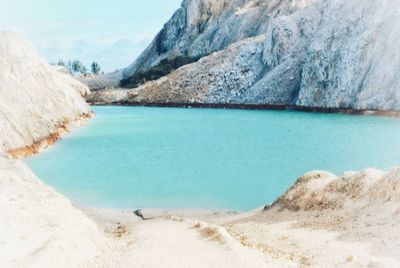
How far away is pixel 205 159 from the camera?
3984cm

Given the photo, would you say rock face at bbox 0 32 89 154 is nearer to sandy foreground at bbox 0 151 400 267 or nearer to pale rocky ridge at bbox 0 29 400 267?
pale rocky ridge at bbox 0 29 400 267

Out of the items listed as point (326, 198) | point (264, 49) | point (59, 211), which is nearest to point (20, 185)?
point (59, 211)

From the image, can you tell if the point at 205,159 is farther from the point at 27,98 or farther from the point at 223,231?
the point at 223,231

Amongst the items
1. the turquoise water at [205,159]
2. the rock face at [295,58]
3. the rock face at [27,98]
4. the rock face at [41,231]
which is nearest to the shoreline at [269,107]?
the rock face at [295,58]

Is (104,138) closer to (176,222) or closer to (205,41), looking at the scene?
(176,222)

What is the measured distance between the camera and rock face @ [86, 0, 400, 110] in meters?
78.5

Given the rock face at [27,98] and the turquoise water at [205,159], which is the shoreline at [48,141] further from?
the turquoise water at [205,159]

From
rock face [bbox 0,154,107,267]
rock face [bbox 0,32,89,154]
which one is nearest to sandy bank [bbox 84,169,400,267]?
rock face [bbox 0,154,107,267]

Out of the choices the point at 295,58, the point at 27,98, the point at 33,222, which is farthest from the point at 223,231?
the point at 295,58

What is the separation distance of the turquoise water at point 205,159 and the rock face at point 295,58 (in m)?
14.7

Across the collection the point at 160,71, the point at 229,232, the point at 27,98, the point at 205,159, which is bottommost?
the point at 205,159

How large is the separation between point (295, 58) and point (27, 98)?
5796cm

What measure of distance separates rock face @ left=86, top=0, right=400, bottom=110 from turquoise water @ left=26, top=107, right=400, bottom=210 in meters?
14.7

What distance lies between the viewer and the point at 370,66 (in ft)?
259
